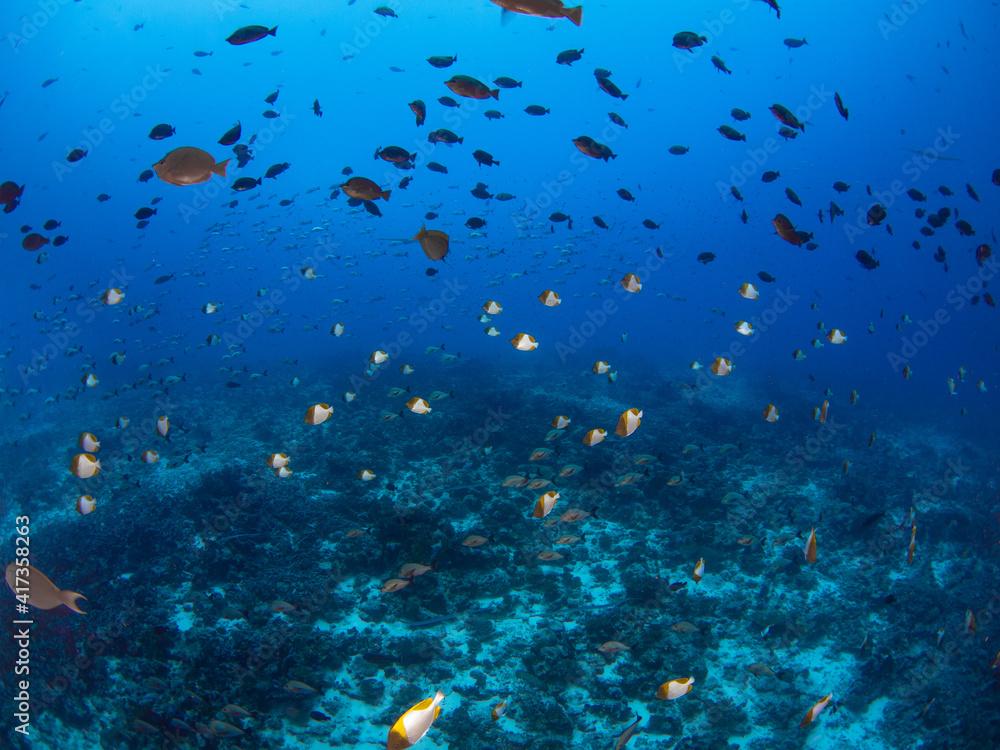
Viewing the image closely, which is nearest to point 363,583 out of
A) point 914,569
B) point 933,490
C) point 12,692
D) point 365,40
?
point 12,692

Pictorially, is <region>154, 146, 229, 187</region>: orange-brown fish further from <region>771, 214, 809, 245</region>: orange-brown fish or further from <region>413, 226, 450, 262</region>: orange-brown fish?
<region>771, 214, 809, 245</region>: orange-brown fish

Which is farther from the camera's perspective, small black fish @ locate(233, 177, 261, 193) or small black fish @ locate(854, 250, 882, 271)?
small black fish @ locate(233, 177, 261, 193)

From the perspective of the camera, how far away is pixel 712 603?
30.7ft

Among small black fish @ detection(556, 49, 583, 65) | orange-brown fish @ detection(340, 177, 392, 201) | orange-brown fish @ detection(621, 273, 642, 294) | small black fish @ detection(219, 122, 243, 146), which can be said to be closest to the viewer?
orange-brown fish @ detection(340, 177, 392, 201)

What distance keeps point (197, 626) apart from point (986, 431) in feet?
121

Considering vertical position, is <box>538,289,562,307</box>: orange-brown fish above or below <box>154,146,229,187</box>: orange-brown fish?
below

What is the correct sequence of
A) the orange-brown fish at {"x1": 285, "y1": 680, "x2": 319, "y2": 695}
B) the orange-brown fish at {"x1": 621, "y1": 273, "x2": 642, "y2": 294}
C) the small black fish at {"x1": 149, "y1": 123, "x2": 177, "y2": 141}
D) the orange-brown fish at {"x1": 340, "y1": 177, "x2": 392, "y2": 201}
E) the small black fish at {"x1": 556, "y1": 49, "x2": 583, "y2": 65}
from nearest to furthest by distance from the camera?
the orange-brown fish at {"x1": 285, "y1": 680, "x2": 319, "y2": 695} → the orange-brown fish at {"x1": 340, "y1": 177, "x2": 392, "y2": 201} → the small black fish at {"x1": 149, "y1": 123, "x2": 177, "y2": 141} → the orange-brown fish at {"x1": 621, "y1": 273, "x2": 642, "y2": 294} → the small black fish at {"x1": 556, "y1": 49, "x2": 583, "y2": 65}

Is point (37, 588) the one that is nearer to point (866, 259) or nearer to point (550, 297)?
point (550, 297)

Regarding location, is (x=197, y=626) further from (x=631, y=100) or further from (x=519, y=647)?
(x=631, y=100)

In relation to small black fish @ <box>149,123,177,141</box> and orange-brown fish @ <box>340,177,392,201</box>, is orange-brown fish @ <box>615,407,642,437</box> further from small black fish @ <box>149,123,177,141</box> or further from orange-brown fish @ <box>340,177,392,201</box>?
small black fish @ <box>149,123,177,141</box>

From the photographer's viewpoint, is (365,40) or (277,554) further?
(365,40)

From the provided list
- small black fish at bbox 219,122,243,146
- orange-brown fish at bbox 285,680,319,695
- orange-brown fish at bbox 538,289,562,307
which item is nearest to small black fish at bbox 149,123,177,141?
small black fish at bbox 219,122,243,146

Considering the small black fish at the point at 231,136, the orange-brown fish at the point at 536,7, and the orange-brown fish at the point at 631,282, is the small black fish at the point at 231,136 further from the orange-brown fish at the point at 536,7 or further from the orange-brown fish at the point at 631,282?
the orange-brown fish at the point at 631,282

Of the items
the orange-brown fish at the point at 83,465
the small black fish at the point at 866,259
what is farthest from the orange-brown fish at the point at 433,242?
the small black fish at the point at 866,259
